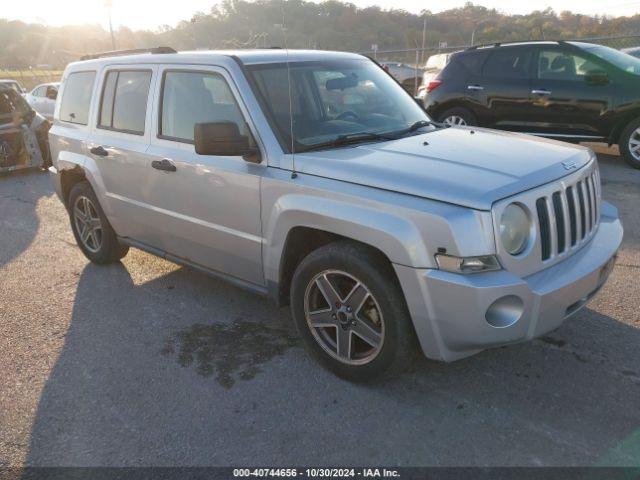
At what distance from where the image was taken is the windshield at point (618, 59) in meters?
8.07

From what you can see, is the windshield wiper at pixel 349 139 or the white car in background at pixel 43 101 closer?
the windshield wiper at pixel 349 139

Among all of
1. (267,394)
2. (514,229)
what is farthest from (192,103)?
(514,229)

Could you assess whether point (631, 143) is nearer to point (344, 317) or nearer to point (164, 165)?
point (344, 317)

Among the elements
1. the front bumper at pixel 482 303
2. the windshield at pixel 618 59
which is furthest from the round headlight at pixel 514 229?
the windshield at pixel 618 59

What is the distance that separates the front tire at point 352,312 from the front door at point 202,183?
46 cm

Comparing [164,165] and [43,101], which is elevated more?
[164,165]

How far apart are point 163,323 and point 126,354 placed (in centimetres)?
46

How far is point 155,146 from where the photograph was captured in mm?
4062

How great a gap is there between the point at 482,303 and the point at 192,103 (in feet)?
7.91

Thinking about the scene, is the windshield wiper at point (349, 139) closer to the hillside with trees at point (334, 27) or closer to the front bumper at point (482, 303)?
the front bumper at point (482, 303)

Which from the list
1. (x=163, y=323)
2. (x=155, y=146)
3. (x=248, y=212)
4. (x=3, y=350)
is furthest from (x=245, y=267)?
(x=3, y=350)

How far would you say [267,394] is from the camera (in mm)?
3188

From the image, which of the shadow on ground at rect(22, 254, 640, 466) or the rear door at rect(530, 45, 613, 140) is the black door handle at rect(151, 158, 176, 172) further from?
the rear door at rect(530, 45, 613, 140)

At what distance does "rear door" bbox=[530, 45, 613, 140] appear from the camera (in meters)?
8.09
